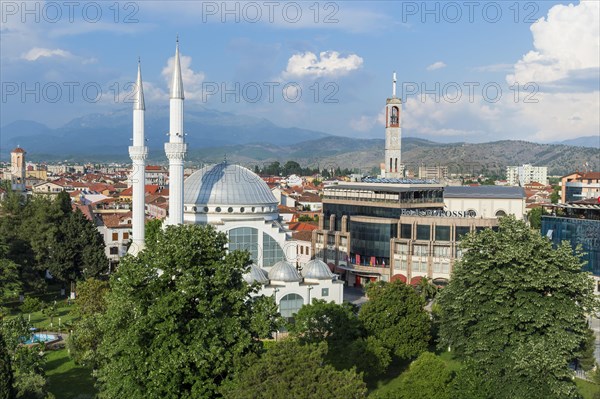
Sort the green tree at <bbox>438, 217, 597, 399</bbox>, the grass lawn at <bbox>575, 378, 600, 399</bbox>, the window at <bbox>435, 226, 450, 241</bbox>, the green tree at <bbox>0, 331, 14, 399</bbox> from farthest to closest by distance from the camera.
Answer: the window at <bbox>435, 226, 450, 241</bbox> < the grass lawn at <bbox>575, 378, 600, 399</bbox> < the green tree at <bbox>438, 217, 597, 399</bbox> < the green tree at <bbox>0, 331, 14, 399</bbox>

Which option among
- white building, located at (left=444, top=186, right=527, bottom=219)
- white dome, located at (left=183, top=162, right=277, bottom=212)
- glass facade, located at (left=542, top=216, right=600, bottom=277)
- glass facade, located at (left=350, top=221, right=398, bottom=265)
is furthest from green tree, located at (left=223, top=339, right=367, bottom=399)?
white building, located at (left=444, top=186, right=527, bottom=219)

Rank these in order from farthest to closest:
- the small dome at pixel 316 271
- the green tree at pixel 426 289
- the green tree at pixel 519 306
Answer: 1. the green tree at pixel 426 289
2. the small dome at pixel 316 271
3. the green tree at pixel 519 306

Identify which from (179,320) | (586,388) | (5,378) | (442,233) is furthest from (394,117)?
(5,378)

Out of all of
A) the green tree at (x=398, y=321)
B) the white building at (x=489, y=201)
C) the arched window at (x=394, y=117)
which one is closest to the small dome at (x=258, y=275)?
the green tree at (x=398, y=321)

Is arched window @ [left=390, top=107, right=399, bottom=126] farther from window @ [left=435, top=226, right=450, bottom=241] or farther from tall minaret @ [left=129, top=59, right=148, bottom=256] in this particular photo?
tall minaret @ [left=129, top=59, right=148, bottom=256]

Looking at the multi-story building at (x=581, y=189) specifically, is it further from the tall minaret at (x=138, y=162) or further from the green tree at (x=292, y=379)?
the green tree at (x=292, y=379)

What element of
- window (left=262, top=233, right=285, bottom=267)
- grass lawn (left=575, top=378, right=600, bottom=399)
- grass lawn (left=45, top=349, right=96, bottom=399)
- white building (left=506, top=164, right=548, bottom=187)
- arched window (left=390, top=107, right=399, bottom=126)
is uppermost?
arched window (left=390, top=107, right=399, bottom=126)

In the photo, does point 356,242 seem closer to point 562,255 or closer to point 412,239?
point 412,239
